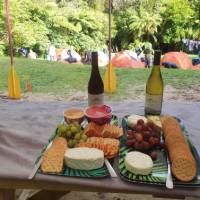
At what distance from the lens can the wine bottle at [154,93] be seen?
997 mm

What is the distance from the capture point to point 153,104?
100cm

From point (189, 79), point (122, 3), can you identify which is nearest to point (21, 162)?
point (189, 79)

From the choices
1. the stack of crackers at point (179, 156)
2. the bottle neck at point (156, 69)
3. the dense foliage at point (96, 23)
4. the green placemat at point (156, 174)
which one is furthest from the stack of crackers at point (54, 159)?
the dense foliage at point (96, 23)

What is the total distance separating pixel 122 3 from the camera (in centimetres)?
930

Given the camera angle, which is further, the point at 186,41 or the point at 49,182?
the point at 186,41

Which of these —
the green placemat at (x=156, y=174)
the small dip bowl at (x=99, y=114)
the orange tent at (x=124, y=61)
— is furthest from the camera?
the orange tent at (x=124, y=61)

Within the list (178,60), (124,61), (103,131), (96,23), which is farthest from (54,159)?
(96,23)

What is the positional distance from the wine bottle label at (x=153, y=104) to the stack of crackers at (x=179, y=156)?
0.72ft

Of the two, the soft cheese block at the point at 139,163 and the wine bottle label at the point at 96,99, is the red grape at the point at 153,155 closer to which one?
the soft cheese block at the point at 139,163

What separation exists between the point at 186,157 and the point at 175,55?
6273mm

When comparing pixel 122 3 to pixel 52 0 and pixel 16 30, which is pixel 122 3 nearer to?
pixel 52 0

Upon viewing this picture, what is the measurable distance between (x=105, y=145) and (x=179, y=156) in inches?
6.5

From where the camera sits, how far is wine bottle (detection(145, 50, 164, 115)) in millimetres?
997

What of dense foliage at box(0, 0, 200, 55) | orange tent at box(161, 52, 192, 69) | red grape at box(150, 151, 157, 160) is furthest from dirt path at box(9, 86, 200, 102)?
orange tent at box(161, 52, 192, 69)
